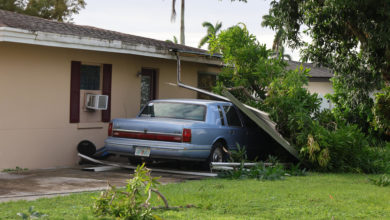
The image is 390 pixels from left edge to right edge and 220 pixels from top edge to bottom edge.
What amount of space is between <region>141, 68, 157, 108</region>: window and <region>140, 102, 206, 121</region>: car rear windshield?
2.48m

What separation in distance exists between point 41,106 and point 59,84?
705 mm

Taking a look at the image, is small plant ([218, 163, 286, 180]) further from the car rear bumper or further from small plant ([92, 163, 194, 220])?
small plant ([92, 163, 194, 220])

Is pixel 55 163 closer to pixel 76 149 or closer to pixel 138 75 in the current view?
pixel 76 149

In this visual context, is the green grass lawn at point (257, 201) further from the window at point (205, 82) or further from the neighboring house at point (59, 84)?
the window at point (205, 82)

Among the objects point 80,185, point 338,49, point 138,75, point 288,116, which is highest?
point 338,49

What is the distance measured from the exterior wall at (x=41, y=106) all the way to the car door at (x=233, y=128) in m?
3.06

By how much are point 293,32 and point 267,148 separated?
11.6ft

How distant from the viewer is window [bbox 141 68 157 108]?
15.6 meters

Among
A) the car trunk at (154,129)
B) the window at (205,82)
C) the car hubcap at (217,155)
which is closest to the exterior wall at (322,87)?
the window at (205,82)

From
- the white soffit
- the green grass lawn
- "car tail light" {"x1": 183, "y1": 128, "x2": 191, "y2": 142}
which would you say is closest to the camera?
the green grass lawn

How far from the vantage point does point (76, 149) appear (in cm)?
1338

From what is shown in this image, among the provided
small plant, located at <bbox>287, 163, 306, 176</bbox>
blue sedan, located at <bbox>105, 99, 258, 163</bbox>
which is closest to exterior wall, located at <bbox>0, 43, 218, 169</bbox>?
blue sedan, located at <bbox>105, 99, 258, 163</bbox>

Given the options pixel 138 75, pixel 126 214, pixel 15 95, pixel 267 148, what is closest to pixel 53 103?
pixel 15 95

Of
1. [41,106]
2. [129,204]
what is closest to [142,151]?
[41,106]
